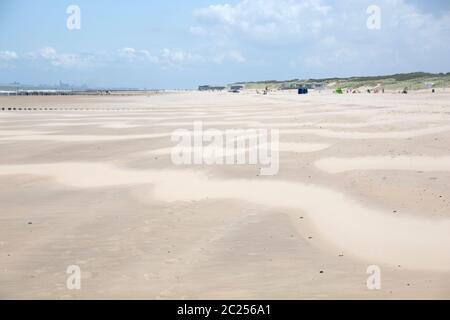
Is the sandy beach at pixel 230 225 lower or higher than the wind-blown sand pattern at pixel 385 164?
lower

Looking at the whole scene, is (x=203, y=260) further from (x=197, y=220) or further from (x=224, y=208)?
(x=224, y=208)

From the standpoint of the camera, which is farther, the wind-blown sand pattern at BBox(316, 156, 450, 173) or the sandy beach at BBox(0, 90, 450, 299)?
the wind-blown sand pattern at BBox(316, 156, 450, 173)

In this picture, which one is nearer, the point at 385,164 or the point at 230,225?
the point at 230,225

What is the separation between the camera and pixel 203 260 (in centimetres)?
595

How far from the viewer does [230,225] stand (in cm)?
745

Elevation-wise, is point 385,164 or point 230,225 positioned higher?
point 385,164

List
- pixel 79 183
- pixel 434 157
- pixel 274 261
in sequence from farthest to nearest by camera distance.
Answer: pixel 434 157 → pixel 79 183 → pixel 274 261

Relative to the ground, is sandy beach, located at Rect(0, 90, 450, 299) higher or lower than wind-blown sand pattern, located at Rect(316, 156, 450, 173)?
lower

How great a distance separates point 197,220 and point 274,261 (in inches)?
84.1

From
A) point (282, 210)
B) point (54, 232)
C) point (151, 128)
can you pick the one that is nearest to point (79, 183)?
point (54, 232)

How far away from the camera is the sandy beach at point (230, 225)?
206 inches

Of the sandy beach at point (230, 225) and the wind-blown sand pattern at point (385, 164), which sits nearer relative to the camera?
the sandy beach at point (230, 225)

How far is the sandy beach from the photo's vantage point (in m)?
5.24
